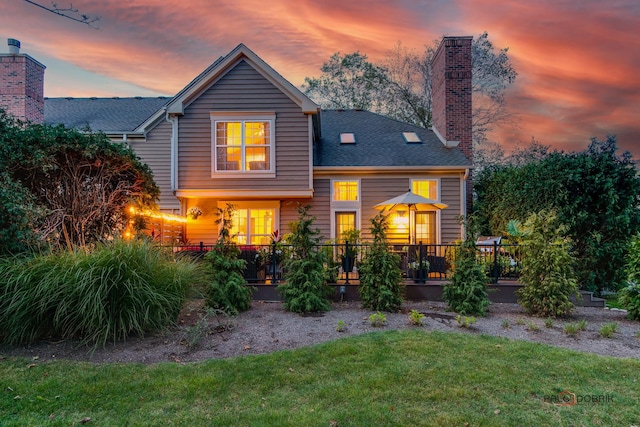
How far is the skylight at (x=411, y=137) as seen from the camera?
42.4ft

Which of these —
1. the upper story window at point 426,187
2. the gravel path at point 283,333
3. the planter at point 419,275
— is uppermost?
the upper story window at point 426,187

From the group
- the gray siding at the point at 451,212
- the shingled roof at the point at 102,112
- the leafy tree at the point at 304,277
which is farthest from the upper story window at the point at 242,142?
the gray siding at the point at 451,212

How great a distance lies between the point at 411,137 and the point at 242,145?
651 centimetres

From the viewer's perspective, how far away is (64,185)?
6.45m

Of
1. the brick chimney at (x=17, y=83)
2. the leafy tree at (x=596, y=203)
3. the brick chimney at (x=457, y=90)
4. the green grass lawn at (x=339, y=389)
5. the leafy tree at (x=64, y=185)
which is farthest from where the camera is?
the brick chimney at (x=457, y=90)

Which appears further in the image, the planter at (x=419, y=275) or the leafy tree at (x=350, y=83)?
the leafy tree at (x=350, y=83)

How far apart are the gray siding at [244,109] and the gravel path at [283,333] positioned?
508cm

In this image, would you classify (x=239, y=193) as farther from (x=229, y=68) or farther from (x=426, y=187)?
(x=426, y=187)

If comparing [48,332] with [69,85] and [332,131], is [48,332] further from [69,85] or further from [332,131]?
[69,85]

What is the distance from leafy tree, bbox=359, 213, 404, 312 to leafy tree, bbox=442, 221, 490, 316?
39.2 inches

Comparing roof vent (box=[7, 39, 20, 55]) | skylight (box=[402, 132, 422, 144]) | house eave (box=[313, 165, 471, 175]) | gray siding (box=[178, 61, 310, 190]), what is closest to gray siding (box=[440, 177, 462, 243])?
house eave (box=[313, 165, 471, 175])

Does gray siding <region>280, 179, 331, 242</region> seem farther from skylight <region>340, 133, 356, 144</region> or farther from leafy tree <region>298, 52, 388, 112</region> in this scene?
leafy tree <region>298, 52, 388, 112</region>

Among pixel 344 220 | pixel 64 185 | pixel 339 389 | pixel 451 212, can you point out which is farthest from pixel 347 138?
pixel 339 389

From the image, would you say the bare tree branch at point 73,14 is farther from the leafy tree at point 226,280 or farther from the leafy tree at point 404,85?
the leafy tree at point 404,85
